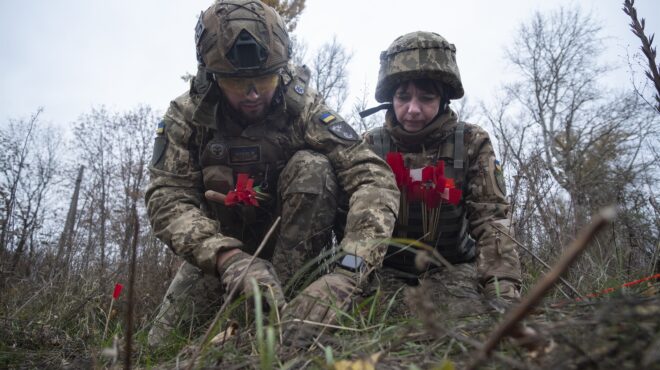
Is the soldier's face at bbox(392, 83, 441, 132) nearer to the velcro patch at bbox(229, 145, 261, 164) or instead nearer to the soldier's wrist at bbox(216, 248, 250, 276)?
the velcro patch at bbox(229, 145, 261, 164)

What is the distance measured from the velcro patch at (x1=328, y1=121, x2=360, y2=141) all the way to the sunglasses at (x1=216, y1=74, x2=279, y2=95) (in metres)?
0.43

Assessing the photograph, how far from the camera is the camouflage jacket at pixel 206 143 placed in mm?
2342

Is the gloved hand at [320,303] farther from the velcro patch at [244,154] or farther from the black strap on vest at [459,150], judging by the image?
the black strap on vest at [459,150]

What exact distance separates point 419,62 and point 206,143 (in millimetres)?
1448

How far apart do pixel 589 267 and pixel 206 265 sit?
2140 mm

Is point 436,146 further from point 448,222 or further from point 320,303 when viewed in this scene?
point 320,303

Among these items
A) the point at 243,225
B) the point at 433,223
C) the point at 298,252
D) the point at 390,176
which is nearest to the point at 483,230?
the point at 433,223

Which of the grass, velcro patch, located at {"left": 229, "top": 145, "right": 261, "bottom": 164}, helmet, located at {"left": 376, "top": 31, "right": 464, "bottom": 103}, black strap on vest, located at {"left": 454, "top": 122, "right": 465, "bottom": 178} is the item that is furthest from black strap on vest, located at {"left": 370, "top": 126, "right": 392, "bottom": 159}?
the grass

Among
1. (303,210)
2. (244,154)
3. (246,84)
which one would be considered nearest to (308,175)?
(303,210)

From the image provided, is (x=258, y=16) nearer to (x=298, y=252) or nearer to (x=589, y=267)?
(x=298, y=252)

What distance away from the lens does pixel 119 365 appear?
1706mm

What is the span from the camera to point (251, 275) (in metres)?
1.84

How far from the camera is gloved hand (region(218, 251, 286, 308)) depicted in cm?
169

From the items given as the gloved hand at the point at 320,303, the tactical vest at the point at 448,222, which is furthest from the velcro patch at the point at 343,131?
the gloved hand at the point at 320,303
